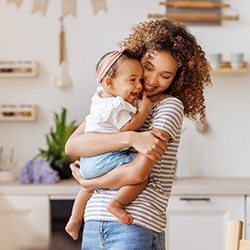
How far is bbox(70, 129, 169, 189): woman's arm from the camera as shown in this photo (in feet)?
5.71

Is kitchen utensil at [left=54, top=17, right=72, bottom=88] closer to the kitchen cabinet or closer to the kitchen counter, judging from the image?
the kitchen cabinet

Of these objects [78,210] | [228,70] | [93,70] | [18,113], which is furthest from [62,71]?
[78,210]

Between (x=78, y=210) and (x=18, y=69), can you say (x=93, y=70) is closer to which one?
→ (x=18, y=69)

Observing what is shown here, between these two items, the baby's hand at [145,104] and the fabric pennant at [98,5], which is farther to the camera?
the fabric pennant at [98,5]

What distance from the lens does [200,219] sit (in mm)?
3777

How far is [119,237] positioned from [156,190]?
17 cm

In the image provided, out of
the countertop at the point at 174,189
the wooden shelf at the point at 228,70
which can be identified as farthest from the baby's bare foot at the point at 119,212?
the wooden shelf at the point at 228,70

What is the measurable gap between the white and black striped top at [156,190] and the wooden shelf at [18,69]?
7.86ft

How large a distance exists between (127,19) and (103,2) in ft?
0.62

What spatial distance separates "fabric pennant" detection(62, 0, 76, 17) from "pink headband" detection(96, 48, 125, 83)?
2.40 metres

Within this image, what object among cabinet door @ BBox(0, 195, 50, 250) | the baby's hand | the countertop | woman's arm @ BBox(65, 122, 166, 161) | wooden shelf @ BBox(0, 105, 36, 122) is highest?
the baby's hand

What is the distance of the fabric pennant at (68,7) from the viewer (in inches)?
165

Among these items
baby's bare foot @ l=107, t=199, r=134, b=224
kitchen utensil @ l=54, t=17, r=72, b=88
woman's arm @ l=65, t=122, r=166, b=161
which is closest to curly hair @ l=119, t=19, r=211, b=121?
woman's arm @ l=65, t=122, r=166, b=161

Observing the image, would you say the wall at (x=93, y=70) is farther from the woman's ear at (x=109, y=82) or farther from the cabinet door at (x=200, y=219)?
the woman's ear at (x=109, y=82)
